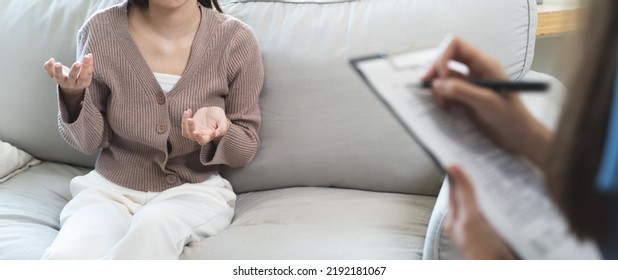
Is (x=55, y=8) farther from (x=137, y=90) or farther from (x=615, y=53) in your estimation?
(x=615, y=53)

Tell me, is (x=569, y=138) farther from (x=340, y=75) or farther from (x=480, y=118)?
(x=340, y=75)

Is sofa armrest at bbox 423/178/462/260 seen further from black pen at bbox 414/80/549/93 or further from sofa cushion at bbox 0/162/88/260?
sofa cushion at bbox 0/162/88/260

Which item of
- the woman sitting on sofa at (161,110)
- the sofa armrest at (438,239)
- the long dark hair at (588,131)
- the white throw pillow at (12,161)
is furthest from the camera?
the white throw pillow at (12,161)

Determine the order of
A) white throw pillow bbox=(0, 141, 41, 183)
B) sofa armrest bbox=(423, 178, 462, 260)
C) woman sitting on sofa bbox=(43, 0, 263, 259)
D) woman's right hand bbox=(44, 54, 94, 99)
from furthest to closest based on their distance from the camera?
white throw pillow bbox=(0, 141, 41, 183)
woman sitting on sofa bbox=(43, 0, 263, 259)
woman's right hand bbox=(44, 54, 94, 99)
sofa armrest bbox=(423, 178, 462, 260)

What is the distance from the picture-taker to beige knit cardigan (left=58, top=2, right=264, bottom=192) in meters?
1.12

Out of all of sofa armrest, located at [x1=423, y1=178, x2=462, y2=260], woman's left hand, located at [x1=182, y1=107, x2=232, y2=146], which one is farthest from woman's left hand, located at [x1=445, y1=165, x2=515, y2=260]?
woman's left hand, located at [x1=182, y1=107, x2=232, y2=146]

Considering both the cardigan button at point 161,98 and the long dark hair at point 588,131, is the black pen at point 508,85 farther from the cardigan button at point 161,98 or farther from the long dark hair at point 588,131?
the cardigan button at point 161,98

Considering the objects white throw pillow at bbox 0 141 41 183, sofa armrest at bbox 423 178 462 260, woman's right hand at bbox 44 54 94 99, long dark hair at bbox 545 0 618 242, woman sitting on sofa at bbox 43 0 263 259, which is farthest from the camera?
white throw pillow at bbox 0 141 41 183

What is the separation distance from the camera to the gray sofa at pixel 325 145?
1.05 metres

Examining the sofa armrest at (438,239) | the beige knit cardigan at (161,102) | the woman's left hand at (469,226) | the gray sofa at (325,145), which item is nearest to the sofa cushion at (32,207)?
the gray sofa at (325,145)

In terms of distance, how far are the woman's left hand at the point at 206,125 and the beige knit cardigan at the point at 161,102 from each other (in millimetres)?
21

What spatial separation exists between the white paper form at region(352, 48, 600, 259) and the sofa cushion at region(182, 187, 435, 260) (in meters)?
0.43

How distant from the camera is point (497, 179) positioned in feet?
1.78

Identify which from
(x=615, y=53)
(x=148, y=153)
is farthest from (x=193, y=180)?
(x=615, y=53)
